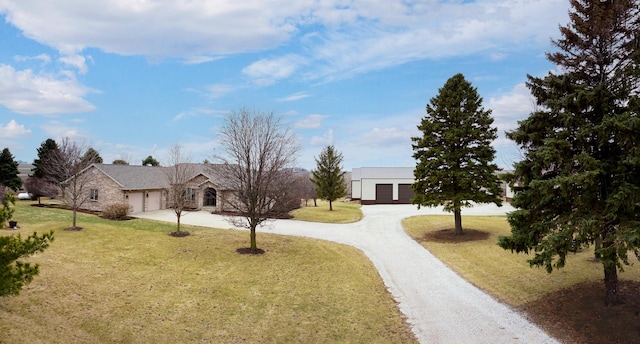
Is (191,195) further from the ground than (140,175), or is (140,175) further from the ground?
(140,175)

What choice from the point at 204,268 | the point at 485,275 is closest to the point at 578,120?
the point at 485,275

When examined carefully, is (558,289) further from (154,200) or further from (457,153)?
(154,200)

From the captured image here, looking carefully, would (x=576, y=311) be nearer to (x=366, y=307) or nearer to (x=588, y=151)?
(x=588, y=151)

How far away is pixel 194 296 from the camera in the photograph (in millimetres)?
14008

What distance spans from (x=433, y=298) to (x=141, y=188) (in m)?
30.0

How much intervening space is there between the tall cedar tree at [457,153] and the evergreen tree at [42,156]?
40.4 m

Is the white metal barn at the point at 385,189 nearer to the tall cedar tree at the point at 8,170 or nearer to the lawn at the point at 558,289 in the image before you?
the lawn at the point at 558,289

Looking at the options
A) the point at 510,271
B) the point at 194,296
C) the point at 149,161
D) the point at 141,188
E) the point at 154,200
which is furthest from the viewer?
the point at 149,161

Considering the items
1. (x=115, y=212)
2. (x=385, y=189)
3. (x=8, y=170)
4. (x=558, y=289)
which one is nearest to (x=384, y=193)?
(x=385, y=189)

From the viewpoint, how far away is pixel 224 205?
1492 inches

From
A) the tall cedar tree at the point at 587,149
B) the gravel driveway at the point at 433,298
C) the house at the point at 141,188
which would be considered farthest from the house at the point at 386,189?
the tall cedar tree at the point at 587,149

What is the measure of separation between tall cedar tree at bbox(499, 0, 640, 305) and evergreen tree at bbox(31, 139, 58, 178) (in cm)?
4718

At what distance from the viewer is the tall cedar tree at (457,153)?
24.2 metres

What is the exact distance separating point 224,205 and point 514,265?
2739 cm
